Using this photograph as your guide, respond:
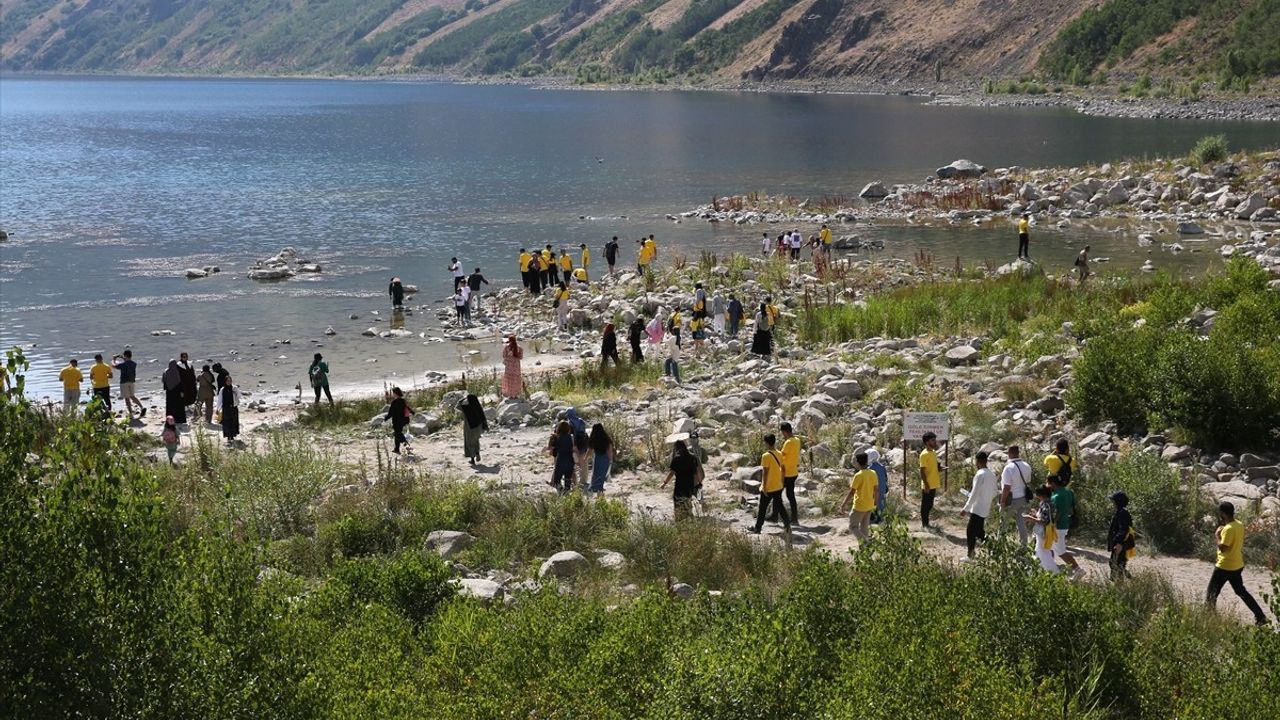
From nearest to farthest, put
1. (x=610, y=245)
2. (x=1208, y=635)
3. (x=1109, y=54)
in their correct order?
(x=1208, y=635) → (x=610, y=245) → (x=1109, y=54)

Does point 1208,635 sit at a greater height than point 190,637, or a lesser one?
lesser

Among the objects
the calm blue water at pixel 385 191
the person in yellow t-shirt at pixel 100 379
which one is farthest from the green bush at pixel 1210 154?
the person in yellow t-shirt at pixel 100 379

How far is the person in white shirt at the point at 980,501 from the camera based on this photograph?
50.6 feet

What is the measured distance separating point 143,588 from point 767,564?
807 centimetres

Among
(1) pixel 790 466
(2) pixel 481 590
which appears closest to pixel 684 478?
(1) pixel 790 466

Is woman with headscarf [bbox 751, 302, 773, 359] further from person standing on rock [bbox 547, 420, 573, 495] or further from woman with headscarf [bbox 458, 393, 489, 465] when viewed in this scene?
person standing on rock [bbox 547, 420, 573, 495]

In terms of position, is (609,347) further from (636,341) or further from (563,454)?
(563,454)

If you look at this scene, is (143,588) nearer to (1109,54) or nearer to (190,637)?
(190,637)

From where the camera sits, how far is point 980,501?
1552 cm

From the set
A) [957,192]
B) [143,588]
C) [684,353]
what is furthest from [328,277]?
[143,588]

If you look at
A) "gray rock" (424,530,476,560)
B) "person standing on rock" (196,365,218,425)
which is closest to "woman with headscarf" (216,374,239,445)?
"person standing on rock" (196,365,218,425)

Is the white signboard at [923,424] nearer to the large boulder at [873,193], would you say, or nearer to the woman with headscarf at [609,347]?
the woman with headscarf at [609,347]

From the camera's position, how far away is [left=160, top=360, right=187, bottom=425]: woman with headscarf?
2395 cm

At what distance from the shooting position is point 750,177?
70312 millimetres
